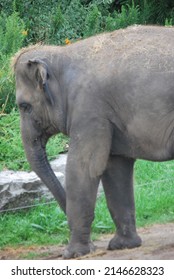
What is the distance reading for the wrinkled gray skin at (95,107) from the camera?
27.4 ft

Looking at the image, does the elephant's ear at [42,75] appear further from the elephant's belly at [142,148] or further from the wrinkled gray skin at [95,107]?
the elephant's belly at [142,148]

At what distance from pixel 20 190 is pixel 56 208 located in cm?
46

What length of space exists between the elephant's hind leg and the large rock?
6.40ft

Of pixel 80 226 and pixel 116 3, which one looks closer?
pixel 80 226

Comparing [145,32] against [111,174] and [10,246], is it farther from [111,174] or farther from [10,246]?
[10,246]

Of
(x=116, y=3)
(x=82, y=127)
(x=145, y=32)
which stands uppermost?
(x=145, y=32)

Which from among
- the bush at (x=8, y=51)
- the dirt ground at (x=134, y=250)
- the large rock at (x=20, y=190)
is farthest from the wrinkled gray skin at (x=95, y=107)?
the bush at (x=8, y=51)

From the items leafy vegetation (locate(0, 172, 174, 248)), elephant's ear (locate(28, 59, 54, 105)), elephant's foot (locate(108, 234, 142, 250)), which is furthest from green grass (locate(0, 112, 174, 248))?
elephant's ear (locate(28, 59, 54, 105))

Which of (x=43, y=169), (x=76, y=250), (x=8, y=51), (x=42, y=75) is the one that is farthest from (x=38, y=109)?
(x=8, y=51)

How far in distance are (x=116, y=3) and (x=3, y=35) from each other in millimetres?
6333

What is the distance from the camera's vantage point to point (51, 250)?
975 centimetres

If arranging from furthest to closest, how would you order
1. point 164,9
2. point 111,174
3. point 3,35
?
1. point 164,9
2. point 3,35
3. point 111,174

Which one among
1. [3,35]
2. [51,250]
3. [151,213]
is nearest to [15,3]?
[3,35]

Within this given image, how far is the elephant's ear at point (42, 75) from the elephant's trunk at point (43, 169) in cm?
51
